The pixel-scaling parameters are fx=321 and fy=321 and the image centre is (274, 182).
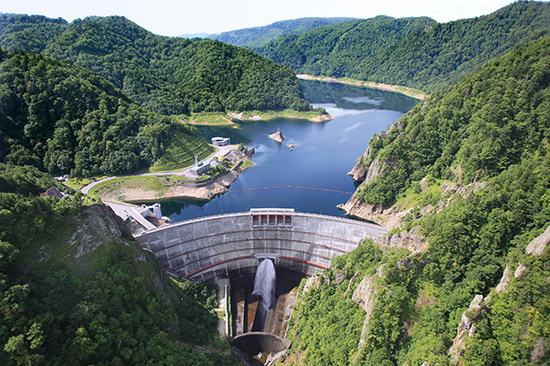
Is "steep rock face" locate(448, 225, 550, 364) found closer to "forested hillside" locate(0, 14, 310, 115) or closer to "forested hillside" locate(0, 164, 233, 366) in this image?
"forested hillside" locate(0, 164, 233, 366)

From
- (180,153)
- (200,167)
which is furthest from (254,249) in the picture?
(180,153)

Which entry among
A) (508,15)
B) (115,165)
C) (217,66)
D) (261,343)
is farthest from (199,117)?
(508,15)

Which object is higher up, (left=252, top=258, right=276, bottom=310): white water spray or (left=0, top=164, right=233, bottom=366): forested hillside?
(left=0, top=164, right=233, bottom=366): forested hillside

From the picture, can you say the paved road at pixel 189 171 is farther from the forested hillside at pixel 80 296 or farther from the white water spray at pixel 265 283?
the forested hillside at pixel 80 296

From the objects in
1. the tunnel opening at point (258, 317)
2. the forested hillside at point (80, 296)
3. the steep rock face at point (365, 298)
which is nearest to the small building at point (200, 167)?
the tunnel opening at point (258, 317)

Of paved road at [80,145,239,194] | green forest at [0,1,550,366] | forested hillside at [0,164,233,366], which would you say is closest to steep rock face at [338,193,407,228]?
green forest at [0,1,550,366]
